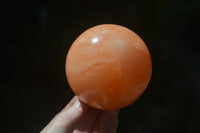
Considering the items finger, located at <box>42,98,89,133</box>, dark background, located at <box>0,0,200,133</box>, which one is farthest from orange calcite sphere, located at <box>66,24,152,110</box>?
dark background, located at <box>0,0,200,133</box>

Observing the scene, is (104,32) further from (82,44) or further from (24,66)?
(24,66)

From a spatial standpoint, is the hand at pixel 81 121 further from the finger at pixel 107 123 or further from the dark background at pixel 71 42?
the dark background at pixel 71 42

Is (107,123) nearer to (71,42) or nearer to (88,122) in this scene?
(88,122)

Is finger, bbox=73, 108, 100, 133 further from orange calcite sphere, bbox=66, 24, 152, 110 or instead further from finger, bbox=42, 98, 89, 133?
orange calcite sphere, bbox=66, 24, 152, 110

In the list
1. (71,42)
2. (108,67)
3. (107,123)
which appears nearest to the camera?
(108,67)

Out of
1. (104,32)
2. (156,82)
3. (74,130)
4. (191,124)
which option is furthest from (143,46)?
(191,124)

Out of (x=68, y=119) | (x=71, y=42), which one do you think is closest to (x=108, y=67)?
(x=68, y=119)
